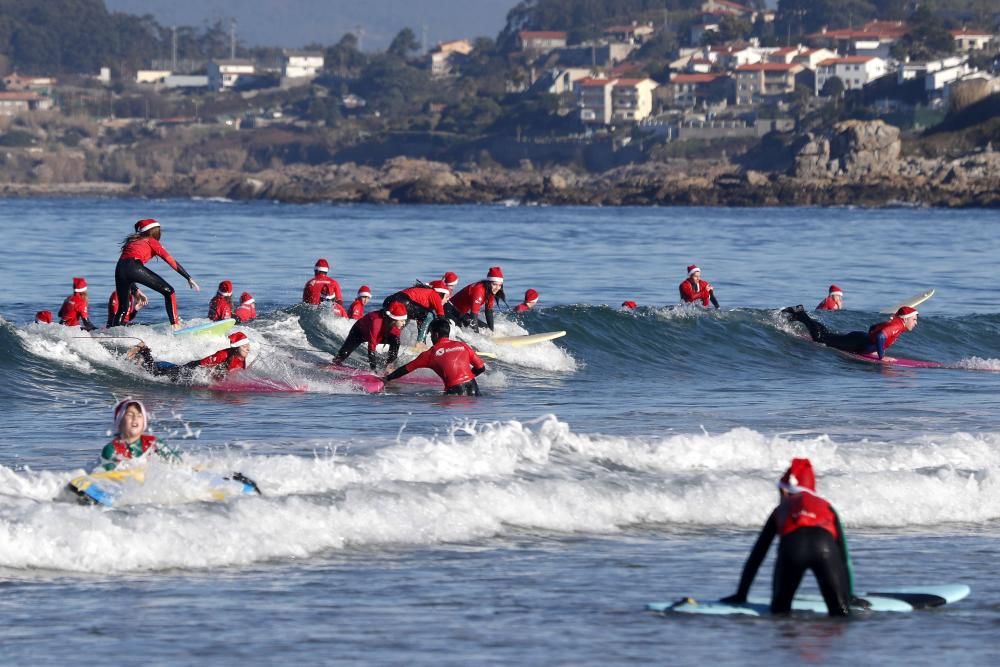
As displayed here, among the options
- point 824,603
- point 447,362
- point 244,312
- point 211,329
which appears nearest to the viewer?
point 824,603

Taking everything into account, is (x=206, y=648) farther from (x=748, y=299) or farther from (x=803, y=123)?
(x=803, y=123)

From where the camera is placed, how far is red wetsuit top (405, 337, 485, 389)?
65.9 feet

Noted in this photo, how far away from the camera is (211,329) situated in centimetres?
2339

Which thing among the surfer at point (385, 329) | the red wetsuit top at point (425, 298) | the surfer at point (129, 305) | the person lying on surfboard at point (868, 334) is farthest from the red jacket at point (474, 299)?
the person lying on surfboard at point (868, 334)

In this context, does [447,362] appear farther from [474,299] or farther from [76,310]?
[76,310]

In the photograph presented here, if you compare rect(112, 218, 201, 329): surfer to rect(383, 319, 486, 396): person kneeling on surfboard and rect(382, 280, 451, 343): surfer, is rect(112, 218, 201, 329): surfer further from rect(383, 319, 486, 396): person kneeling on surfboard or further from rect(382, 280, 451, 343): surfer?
rect(383, 319, 486, 396): person kneeling on surfboard

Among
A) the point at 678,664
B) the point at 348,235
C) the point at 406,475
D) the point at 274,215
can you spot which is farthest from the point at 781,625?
the point at 274,215

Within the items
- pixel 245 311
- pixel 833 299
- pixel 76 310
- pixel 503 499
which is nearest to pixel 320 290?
pixel 245 311

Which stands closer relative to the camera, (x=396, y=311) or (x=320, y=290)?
(x=396, y=311)

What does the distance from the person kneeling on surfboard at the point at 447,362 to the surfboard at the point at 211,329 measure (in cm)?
367

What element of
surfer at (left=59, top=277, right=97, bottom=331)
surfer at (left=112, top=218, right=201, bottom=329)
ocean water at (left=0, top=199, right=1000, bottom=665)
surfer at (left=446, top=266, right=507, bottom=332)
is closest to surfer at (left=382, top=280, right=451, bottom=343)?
ocean water at (left=0, top=199, right=1000, bottom=665)

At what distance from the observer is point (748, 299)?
41.5 metres

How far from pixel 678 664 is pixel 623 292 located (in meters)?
33.7

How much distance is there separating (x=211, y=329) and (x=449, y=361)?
4655mm
